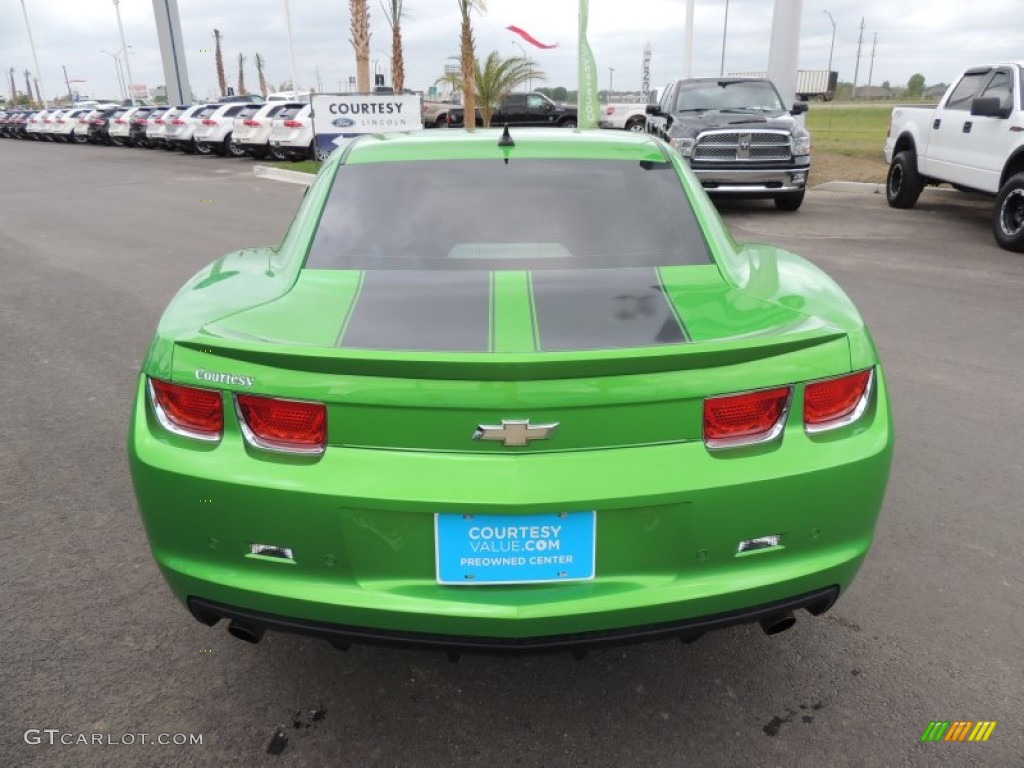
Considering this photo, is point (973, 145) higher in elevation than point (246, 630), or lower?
higher

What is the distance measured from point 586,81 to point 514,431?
18427 mm

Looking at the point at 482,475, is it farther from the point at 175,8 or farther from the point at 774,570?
the point at 175,8

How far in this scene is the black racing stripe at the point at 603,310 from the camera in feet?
6.82

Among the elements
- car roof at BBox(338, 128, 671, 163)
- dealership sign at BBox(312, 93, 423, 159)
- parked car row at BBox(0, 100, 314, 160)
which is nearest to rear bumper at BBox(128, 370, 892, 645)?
car roof at BBox(338, 128, 671, 163)

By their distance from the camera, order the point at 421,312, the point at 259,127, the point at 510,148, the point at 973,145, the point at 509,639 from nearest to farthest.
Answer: the point at 509,639, the point at 421,312, the point at 510,148, the point at 973,145, the point at 259,127

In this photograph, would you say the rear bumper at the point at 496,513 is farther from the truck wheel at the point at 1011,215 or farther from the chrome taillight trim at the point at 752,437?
the truck wheel at the point at 1011,215

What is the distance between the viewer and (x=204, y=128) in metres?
28.0

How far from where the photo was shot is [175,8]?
41062 mm

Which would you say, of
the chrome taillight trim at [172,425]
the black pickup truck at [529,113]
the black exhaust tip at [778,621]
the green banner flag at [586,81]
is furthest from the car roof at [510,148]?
the black pickup truck at [529,113]

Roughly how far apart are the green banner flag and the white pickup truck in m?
7.44

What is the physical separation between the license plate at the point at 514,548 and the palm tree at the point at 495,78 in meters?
27.4

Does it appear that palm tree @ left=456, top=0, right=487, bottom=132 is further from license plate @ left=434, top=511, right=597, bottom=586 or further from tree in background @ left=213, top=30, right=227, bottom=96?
tree in background @ left=213, top=30, right=227, bottom=96

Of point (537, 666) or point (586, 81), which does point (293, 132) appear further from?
point (537, 666)

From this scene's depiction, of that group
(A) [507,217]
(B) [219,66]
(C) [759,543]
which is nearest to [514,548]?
(C) [759,543]
